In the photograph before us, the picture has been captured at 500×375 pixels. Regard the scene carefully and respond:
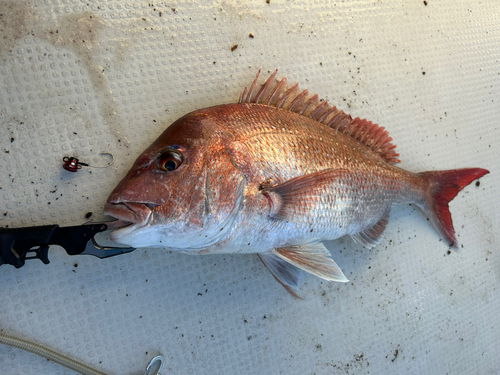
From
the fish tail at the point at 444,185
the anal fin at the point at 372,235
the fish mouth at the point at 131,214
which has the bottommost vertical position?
the fish mouth at the point at 131,214

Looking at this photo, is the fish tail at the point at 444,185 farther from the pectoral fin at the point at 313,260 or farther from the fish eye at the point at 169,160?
the fish eye at the point at 169,160

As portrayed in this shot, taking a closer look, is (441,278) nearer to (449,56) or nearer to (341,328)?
(341,328)

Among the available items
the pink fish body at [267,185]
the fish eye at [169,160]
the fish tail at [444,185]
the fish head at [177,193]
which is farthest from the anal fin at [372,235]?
the fish eye at [169,160]

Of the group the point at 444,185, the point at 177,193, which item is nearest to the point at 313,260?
the point at 177,193

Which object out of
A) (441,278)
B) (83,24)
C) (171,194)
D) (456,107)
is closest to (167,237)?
(171,194)

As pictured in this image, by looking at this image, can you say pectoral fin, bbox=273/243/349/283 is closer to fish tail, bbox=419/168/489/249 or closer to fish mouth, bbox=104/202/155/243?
fish mouth, bbox=104/202/155/243

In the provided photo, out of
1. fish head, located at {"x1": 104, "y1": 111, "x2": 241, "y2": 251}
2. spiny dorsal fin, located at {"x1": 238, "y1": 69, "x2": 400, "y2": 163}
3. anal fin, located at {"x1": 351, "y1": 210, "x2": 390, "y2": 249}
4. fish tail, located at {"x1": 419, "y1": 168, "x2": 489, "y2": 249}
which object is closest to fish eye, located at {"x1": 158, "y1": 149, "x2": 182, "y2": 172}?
fish head, located at {"x1": 104, "y1": 111, "x2": 241, "y2": 251}

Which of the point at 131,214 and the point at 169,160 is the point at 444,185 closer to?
the point at 169,160
